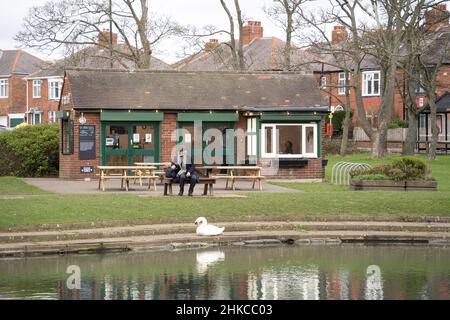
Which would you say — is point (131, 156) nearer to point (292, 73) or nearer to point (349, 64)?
point (292, 73)

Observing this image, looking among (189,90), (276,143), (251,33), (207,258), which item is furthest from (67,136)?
(251,33)

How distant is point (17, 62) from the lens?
90.2 m

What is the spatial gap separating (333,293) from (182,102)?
22.6 m

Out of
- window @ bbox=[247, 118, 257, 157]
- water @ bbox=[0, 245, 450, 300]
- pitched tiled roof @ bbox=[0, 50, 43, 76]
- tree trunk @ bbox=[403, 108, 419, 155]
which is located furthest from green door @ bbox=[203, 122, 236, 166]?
pitched tiled roof @ bbox=[0, 50, 43, 76]

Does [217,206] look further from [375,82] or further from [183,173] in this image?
[375,82]

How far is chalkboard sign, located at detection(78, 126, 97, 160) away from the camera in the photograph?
36.0 m

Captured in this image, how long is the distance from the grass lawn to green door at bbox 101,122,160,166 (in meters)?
9.37

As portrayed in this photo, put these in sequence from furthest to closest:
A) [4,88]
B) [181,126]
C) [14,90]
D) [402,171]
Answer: [4,88], [14,90], [181,126], [402,171]

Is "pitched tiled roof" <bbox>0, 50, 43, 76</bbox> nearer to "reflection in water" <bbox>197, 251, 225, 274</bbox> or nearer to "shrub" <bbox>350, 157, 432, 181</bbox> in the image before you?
"shrub" <bbox>350, 157, 432, 181</bbox>

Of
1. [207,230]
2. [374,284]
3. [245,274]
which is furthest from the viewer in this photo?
[207,230]

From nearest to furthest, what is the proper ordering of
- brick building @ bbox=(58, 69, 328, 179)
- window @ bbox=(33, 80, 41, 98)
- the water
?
1. the water
2. brick building @ bbox=(58, 69, 328, 179)
3. window @ bbox=(33, 80, 41, 98)

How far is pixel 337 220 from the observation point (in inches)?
976

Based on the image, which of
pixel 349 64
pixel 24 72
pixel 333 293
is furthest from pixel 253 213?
pixel 24 72

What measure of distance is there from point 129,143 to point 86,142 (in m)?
1.74
